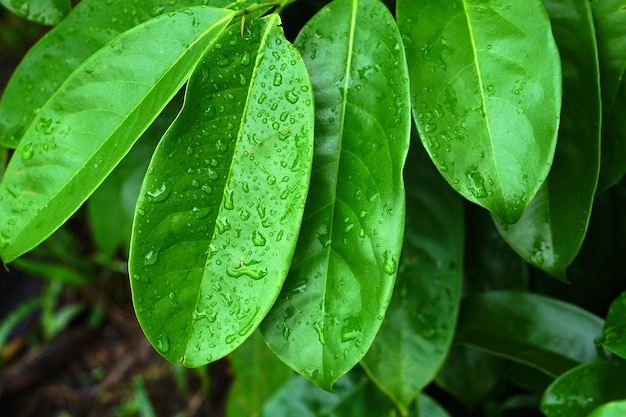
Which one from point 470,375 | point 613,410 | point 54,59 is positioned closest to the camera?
point 613,410

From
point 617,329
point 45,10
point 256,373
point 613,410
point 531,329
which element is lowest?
point 256,373

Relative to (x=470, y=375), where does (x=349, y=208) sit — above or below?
above

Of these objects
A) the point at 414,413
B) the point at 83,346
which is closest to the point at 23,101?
the point at 414,413

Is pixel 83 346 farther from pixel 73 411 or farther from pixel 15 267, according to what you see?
pixel 15 267

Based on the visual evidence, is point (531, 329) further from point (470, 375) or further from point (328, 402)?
point (328, 402)

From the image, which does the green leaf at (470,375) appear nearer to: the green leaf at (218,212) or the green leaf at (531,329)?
the green leaf at (531,329)

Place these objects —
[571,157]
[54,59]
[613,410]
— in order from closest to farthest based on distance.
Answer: [613,410] → [571,157] → [54,59]

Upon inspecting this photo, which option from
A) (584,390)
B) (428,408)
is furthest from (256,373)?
(584,390)
